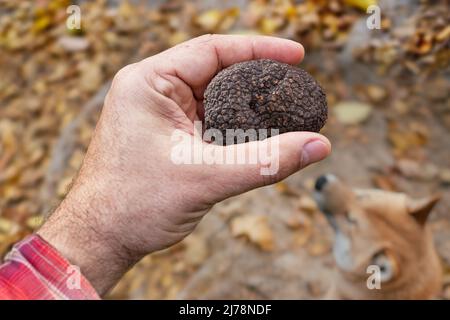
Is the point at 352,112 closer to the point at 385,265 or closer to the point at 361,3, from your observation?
the point at 361,3

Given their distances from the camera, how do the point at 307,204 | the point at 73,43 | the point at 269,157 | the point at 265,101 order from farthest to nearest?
the point at 73,43 → the point at 307,204 → the point at 265,101 → the point at 269,157

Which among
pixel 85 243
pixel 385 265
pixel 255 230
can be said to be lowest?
pixel 255 230

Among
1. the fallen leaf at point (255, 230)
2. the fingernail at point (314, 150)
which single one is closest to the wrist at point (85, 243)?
the fingernail at point (314, 150)

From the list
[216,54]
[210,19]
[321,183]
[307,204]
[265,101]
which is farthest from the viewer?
[210,19]

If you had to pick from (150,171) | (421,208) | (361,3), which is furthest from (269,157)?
(361,3)

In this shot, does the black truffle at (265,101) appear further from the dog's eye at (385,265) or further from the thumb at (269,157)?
the dog's eye at (385,265)

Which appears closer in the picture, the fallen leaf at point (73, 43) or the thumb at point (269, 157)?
the thumb at point (269, 157)
